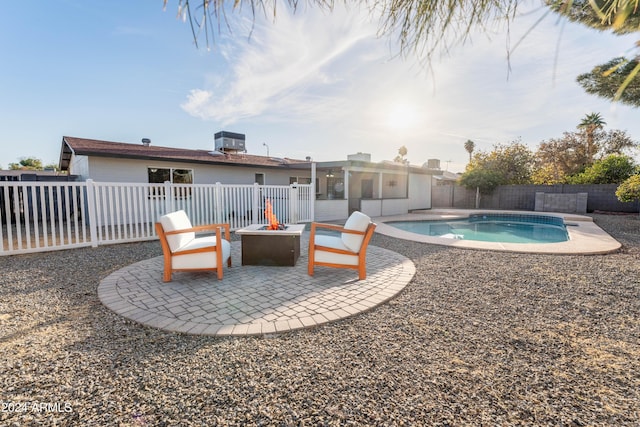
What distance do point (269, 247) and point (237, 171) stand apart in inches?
371

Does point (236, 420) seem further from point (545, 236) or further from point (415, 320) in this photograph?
point (545, 236)

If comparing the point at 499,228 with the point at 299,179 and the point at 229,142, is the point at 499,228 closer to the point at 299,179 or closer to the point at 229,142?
the point at 299,179

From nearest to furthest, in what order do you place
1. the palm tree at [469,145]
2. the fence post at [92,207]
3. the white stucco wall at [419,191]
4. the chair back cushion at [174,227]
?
the chair back cushion at [174,227] < the fence post at [92,207] < the white stucco wall at [419,191] < the palm tree at [469,145]

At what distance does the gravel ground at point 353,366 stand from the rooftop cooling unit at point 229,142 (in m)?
12.2

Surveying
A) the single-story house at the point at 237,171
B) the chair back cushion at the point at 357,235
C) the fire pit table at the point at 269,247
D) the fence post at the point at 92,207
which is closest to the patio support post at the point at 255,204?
the single-story house at the point at 237,171

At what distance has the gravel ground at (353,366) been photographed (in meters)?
1.79

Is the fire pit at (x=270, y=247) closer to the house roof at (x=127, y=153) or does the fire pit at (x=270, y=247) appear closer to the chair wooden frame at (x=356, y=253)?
the chair wooden frame at (x=356, y=253)

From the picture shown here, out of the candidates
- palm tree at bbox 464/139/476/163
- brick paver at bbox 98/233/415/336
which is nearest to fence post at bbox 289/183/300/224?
brick paver at bbox 98/233/415/336

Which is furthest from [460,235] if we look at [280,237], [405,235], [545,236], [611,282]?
[280,237]

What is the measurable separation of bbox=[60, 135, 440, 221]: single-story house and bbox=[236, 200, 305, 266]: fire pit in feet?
21.3

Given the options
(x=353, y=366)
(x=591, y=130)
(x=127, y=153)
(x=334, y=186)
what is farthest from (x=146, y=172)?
(x=591, y=130)

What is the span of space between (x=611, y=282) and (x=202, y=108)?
10.5 m

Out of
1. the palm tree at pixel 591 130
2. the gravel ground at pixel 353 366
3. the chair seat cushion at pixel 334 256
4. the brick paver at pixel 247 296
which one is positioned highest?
the palm tree at pixel 591 130

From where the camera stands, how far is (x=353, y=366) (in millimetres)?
2244
